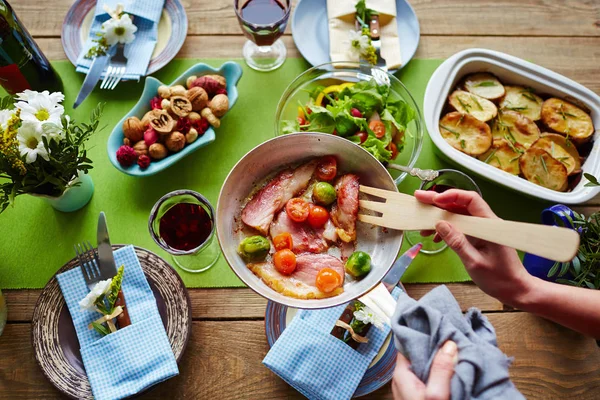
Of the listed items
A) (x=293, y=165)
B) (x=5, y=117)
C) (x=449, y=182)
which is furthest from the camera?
(x=449, y=182)

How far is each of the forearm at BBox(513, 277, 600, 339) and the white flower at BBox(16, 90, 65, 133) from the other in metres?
1.29

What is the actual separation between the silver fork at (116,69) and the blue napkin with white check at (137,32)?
0.6 inches

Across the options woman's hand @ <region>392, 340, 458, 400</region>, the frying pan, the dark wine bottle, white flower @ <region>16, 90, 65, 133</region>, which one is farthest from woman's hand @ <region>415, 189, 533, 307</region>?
the dark wine bottle

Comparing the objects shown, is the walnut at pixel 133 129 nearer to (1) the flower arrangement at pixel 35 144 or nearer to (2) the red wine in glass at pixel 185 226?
(1) the flower arrangement at pixel 35 144

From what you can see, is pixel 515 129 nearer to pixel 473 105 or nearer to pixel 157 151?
pixel 473 105

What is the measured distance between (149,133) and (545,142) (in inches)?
51.0

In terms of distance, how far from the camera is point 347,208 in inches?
51.5

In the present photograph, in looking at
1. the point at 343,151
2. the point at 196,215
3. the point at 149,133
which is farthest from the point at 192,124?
the point at 343,151

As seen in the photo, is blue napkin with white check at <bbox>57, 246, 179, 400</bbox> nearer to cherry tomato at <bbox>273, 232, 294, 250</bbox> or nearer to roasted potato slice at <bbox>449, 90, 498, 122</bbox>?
cherry tomato at <bbox>273, 232, 294, 250</bbox>

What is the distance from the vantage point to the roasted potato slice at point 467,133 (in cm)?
158

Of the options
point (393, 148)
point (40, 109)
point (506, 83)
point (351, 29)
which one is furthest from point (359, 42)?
point (40, 109)

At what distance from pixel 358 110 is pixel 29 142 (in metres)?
0.96

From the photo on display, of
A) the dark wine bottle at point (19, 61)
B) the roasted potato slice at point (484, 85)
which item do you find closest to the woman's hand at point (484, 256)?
the roasted potato slice at point (484, 85)

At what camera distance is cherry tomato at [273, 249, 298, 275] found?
128cm
